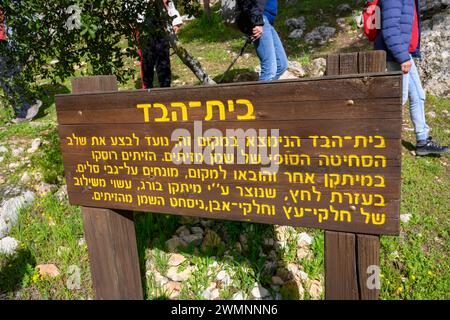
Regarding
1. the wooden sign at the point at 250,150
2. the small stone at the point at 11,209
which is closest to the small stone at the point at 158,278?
the wooden sign at the point at 250,150

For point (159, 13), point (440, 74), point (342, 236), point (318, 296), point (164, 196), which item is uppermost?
point (159, 13)

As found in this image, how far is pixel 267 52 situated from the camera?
14.5 feet

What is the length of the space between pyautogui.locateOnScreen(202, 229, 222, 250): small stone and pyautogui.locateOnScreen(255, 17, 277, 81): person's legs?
79.9 inches

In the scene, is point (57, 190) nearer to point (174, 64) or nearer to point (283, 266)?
point (283, 266)

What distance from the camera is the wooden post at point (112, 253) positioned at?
2561 millimetres

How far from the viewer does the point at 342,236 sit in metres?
1.90

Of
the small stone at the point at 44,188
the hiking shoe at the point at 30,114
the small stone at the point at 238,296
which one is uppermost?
the hiking shoe at the point at 30,114

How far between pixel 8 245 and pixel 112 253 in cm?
167

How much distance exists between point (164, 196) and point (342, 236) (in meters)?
1.08

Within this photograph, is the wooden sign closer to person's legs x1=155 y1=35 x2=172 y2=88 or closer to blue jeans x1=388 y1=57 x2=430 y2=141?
blue jeans x1=388 y1=57 x2=430 y2=141

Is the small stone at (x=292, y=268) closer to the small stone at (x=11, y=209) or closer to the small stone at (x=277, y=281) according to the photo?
the small stone at (x=277, y=281)

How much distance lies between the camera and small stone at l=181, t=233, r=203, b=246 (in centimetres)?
358

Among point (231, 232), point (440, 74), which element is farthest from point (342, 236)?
point (440, 74)

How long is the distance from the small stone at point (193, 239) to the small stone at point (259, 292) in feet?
2.62
